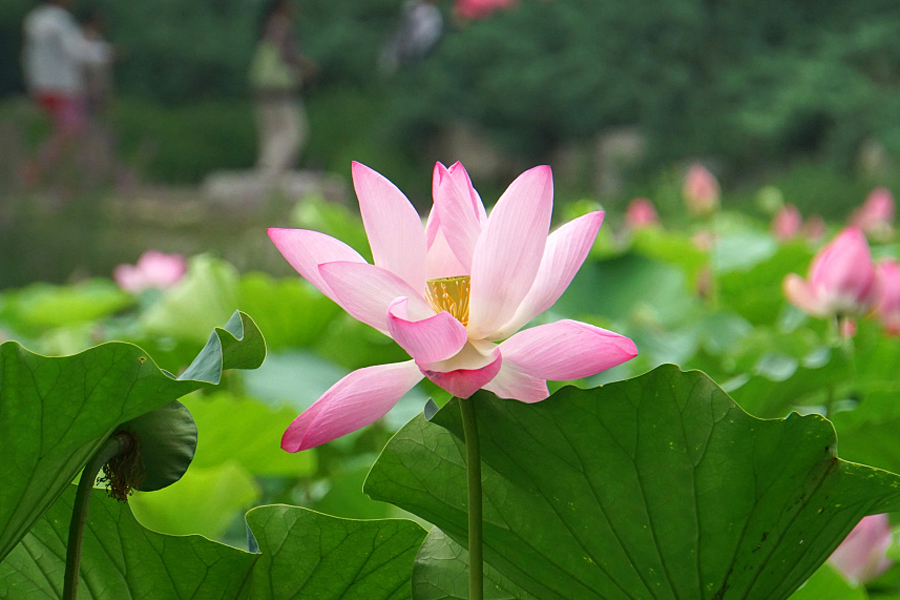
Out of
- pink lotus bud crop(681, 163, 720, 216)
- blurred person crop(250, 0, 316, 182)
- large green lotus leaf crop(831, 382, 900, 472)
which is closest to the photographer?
large green lotus leaf crop(831, 382, 900, 472)

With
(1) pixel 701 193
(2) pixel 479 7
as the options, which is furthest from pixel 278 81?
(1) pixel 701 193

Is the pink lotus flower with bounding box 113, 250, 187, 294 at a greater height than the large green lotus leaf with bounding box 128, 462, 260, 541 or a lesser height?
greater

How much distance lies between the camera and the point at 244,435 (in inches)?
24.4

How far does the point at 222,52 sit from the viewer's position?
12.1 m

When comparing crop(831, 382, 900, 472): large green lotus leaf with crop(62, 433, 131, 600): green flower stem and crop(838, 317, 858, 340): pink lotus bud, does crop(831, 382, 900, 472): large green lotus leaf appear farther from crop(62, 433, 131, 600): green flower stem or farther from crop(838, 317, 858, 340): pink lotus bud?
crop(62, 433, 131, 600): green flower stem

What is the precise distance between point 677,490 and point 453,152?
32.7 ft

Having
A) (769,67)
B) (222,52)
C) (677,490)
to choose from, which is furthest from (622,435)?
(222,52)

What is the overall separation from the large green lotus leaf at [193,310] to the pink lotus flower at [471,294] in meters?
0.65

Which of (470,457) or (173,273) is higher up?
(173,273)

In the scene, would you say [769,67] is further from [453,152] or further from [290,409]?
[290,409]

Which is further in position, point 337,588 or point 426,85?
point 426,85

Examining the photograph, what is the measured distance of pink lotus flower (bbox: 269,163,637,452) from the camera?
0.28 metres

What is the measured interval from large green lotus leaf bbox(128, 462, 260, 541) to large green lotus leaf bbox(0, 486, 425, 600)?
0.69ft

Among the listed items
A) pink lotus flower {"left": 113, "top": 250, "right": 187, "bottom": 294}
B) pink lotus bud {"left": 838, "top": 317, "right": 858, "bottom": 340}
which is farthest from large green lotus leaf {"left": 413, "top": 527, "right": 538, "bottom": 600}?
pink lotus flower {"left": 113, "top": 250, "right": 187, "bottom": 294}
